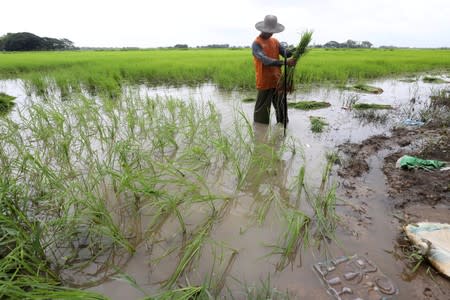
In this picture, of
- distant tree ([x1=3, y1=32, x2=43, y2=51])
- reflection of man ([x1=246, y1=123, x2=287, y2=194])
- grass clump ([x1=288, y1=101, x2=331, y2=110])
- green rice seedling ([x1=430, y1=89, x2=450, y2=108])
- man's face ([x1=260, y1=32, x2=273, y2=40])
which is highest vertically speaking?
distant tree ([x1=3, y1=32, x2=43, y2=51])

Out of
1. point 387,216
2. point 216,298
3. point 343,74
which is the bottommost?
point 216,298

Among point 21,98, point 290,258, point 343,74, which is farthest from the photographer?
point 343,74

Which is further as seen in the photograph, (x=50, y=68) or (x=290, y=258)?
(x=50, y=68)

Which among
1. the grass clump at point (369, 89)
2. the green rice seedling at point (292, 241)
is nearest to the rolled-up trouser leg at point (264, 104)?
the green rice seedling at point (292, 241)

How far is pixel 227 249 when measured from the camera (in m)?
1.55

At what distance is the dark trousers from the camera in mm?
3732

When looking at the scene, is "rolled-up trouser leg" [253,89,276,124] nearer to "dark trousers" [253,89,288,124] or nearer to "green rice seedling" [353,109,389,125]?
"dark trousers" [253,89,288,124]

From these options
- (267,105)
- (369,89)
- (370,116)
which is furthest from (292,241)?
(369,89)

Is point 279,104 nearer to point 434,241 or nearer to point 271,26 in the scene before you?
point 271,26

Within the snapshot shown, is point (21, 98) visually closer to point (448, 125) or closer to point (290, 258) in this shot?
point (290, 258)

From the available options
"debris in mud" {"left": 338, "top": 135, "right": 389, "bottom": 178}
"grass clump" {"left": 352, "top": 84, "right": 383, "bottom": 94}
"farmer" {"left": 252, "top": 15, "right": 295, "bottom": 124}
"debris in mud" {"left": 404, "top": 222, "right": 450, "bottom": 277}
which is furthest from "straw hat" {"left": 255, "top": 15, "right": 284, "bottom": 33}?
"grass clump" {"left": 352, "top": 84, "right": 383, "bottom": 94}

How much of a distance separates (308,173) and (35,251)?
214cm

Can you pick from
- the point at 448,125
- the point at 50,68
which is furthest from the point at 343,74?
the point at 50,68

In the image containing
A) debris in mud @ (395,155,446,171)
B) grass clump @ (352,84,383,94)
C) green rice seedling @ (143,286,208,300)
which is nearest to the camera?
green rice seedling @ (143,286,208,300)
